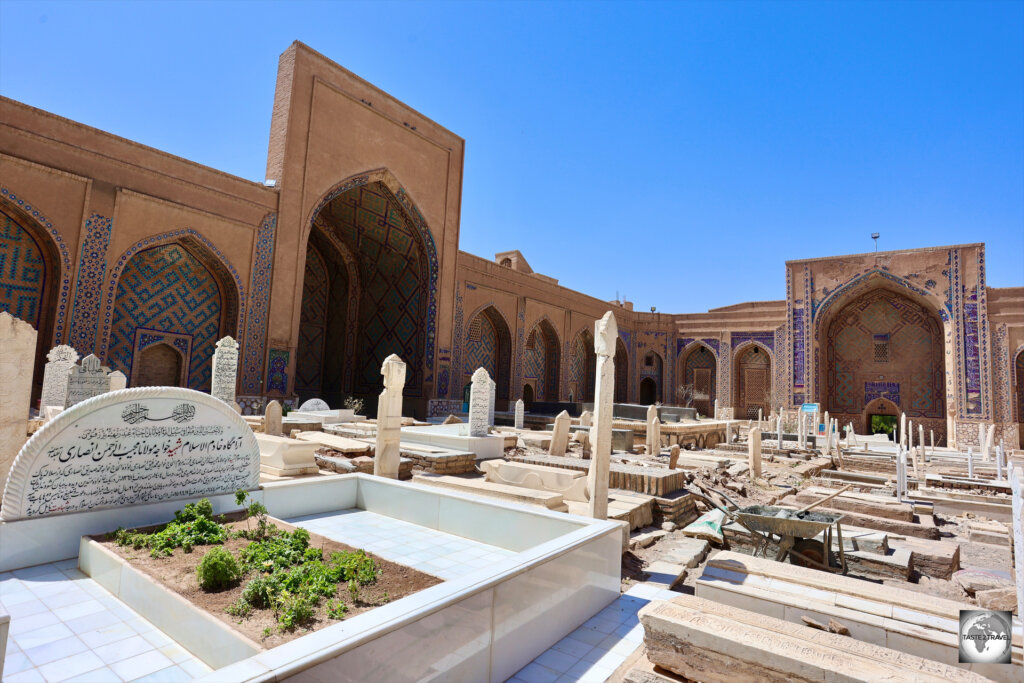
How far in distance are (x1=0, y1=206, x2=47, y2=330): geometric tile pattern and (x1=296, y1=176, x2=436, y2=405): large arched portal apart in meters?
7.65

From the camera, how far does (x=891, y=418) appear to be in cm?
2512

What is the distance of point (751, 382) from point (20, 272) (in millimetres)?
25869

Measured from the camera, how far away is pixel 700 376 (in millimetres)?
27672

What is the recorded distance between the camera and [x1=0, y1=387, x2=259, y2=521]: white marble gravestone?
3.09 metres

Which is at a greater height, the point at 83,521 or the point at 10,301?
the point at 10,301

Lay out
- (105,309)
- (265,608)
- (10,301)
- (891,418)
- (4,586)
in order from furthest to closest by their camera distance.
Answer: (891,418)
(105,309)
(10,301)
(4,586)
(265,608)

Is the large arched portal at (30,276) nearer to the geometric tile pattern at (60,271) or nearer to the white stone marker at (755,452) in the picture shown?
the geometric tile pattern at (60,271)

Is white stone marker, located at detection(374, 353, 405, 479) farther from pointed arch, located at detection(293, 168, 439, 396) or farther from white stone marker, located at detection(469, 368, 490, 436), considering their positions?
pointed arch, located at detection(293, 168, 439, 396)

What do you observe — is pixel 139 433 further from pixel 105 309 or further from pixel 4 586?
pixel 105 309

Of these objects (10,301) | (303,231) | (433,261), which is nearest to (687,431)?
(433,261)

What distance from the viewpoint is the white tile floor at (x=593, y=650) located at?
252 cm

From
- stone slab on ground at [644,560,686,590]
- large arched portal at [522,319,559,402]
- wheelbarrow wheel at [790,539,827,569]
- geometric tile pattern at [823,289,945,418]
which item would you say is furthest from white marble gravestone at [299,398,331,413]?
geometric tile pattern at [823,289,945,418]

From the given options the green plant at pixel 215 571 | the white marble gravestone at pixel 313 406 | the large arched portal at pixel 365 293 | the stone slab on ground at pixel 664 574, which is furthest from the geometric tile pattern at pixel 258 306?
the green plant at pixel 215 571

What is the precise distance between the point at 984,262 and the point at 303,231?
896 inches
